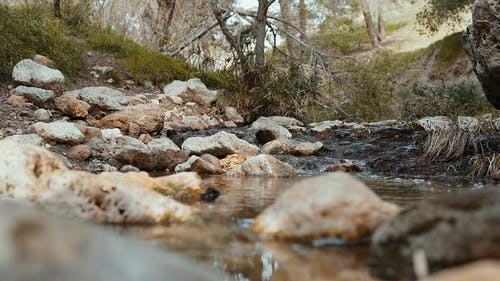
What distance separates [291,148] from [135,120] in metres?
2.60

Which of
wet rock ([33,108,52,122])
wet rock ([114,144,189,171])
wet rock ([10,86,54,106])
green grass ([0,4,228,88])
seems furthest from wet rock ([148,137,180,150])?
green grass ([0,4,228,88])

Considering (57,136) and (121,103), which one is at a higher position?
(121,103)

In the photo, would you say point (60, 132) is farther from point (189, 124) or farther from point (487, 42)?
point (487, 42)

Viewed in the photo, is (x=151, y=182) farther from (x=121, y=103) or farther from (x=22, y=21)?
(x=22, y=21)

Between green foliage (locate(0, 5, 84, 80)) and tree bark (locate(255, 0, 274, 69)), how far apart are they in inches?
161

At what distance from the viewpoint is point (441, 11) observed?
1944 centimetres

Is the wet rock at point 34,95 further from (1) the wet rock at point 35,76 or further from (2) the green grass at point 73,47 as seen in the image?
(2) the green grass at point 73,47

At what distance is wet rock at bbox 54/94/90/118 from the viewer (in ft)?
26.6

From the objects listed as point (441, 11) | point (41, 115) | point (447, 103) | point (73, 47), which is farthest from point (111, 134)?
point (441, 11)

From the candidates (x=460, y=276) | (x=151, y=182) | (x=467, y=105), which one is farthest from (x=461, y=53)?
(x=460, y=276)

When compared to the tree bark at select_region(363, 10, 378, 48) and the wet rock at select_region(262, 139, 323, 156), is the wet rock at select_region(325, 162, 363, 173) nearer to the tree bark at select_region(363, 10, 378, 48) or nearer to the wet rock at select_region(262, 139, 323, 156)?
the wet rock at select_region(262, 139, 323, 156)

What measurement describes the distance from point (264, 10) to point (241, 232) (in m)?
10.8

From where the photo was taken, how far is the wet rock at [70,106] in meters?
8.12

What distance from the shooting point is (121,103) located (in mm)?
9297
